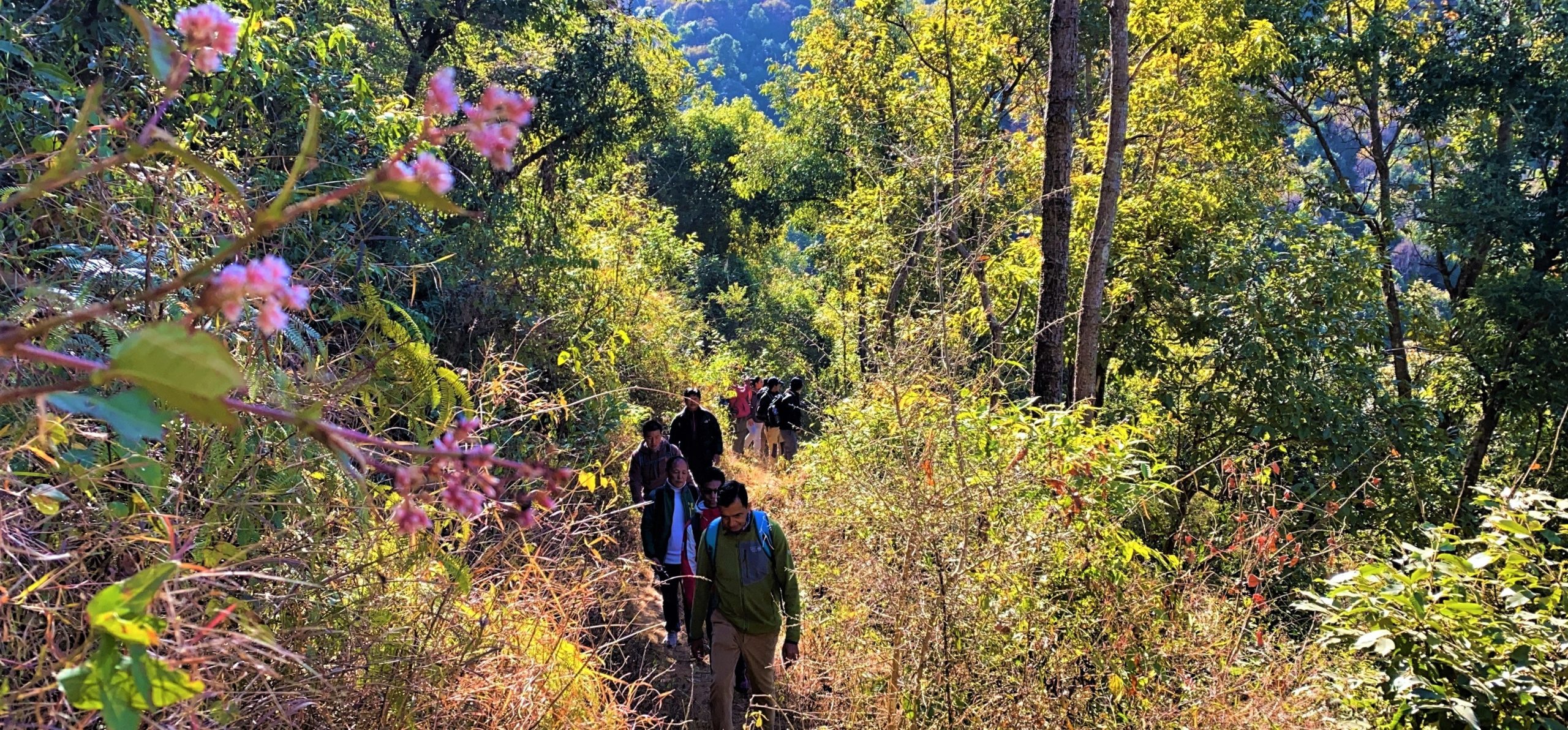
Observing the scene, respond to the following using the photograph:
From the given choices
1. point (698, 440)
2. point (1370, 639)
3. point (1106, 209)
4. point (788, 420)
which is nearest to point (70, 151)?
point (1370, 639)

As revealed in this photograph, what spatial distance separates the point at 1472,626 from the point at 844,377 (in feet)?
15.9

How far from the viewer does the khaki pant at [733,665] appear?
178 inches

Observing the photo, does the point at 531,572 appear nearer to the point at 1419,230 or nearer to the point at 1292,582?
the point at 1292,582

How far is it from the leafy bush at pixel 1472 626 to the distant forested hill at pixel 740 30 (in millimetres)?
102875

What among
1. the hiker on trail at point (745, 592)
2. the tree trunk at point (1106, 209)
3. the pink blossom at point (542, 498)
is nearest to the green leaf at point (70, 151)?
the pink blossom at point (542, 498)

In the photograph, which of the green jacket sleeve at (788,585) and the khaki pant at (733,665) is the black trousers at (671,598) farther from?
the green jacket sleeve at (788,585)

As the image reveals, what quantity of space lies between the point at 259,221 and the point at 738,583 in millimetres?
3920

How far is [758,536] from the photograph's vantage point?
14.7 feet

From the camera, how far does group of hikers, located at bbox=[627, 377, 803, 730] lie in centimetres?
446

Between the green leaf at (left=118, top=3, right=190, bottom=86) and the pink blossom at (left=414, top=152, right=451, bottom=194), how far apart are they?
0.19 meters

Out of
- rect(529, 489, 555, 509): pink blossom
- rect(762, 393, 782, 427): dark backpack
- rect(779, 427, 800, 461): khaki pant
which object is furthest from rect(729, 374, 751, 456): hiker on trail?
rect(529, 489, 555, 509): pink blossom

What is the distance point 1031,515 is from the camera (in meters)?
4.08

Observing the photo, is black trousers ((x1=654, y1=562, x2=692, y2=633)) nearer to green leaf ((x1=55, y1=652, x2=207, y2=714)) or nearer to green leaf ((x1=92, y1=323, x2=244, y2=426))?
green leaf ((x1=55, y1=652, x2=207, y2=714))

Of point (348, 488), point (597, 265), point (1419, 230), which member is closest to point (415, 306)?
point (597, 265)
